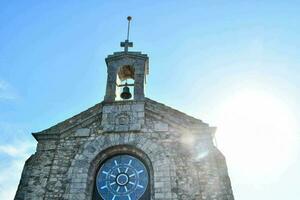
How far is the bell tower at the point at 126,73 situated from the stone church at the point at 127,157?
0.07 metres

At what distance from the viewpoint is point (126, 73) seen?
12.0 m

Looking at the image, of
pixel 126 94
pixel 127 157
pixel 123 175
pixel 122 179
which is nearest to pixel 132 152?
pixel 127 157

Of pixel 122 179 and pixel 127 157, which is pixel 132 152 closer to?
pixel 127 157

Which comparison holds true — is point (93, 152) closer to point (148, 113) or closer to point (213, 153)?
point (148, 113)

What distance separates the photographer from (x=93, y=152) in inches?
377

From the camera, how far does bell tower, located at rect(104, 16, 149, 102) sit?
11.0m

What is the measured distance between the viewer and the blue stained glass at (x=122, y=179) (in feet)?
29.2

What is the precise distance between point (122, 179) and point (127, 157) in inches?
29.7

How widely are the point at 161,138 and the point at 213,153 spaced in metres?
1.62

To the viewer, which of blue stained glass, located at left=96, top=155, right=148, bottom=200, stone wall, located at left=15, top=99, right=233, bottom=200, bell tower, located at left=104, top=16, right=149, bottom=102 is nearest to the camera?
stone wall, located at left=15, top=99, right=233, bottom=200

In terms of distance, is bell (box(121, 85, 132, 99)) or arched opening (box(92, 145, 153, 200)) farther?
bell (box(121, 85, 132, 99))

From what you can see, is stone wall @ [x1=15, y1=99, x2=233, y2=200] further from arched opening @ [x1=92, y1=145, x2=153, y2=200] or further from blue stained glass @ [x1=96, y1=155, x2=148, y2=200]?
blue stained glass @ [x1=96, y1=155, x2=148, y2=200]

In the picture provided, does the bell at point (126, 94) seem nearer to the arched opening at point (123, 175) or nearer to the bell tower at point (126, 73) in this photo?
the bell tower at point (126, 73)

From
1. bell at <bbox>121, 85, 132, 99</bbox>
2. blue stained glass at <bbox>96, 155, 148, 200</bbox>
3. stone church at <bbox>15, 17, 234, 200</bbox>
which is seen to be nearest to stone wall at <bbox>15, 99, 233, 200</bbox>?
stone church at <bbox>15, 17, 234, 200</bbox>
